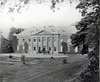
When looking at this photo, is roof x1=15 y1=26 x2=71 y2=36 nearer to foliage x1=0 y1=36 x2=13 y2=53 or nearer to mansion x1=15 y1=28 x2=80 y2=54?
mansion x1=15 y1=28 x2=80 y2=54

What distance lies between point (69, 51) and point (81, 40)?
11cm

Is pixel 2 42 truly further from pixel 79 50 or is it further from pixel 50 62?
pixel 79 50

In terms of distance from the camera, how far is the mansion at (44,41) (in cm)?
158

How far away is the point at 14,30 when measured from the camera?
5.58 ft

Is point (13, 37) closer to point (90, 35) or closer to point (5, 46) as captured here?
point (5, 46)

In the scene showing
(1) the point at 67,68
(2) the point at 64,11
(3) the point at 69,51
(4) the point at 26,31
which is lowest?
(1) the point at 67,68

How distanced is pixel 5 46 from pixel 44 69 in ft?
1.08

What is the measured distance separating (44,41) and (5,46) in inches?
11.4

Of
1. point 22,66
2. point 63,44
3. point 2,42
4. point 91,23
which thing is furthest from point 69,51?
point 2,42

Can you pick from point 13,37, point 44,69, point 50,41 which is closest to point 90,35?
point 50,41

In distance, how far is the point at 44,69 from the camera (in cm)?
161

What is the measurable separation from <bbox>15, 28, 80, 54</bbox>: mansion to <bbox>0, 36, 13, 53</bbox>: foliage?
0.06 m

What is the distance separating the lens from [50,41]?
63.2 inches

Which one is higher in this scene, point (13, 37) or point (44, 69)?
point (13, 37)
